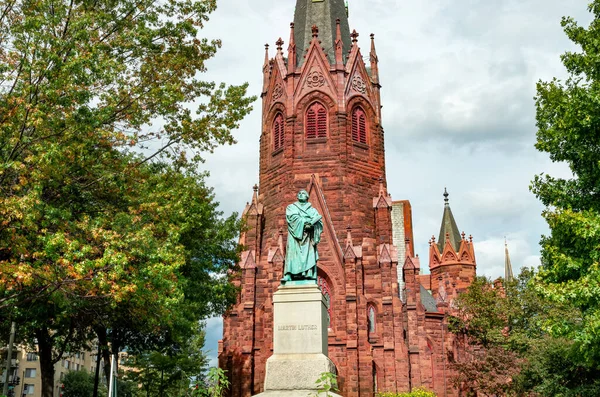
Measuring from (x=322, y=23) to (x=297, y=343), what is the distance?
3034cm

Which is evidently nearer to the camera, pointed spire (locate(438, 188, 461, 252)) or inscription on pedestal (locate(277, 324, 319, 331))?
inscription on pedestal (locate(277, 324, 319, 331))

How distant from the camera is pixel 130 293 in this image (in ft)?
40.5

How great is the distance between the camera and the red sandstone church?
29.3m

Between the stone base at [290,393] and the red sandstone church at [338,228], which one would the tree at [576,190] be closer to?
the stone base at [290,393]

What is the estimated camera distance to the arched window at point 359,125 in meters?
35.3

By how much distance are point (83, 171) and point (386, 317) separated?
20.4 meters

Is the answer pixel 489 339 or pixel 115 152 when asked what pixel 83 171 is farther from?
pixel 489 339

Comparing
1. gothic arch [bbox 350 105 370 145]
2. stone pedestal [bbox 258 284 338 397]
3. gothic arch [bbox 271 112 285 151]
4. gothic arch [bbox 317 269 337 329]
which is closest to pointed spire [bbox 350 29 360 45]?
gothic arch [bbox 350 105 370 145]

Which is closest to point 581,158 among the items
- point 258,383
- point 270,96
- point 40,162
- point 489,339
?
point 40,162

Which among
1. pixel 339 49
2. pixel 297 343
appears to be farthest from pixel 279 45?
pixel 297 343

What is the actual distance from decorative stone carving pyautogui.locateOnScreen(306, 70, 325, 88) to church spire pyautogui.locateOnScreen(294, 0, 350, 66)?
123cm

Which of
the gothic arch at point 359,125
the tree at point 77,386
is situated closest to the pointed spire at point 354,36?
the gothic arch at point 359,125

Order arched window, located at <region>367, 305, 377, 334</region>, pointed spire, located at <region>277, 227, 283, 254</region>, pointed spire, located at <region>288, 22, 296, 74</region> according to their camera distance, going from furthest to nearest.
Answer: pointed spire, located at <region>288, 22, 296, 74</region>, pointed spire, located at <region>277, 227, 283, 254</region>, arched window, located at <region>367, 305, 377, 334</region>

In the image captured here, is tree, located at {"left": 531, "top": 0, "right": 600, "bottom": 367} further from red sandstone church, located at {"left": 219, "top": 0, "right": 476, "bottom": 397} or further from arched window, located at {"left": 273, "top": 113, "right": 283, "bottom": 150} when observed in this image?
arched window, located at {"left": 273, "top": 113, "right": 283, "bottom": 150}
